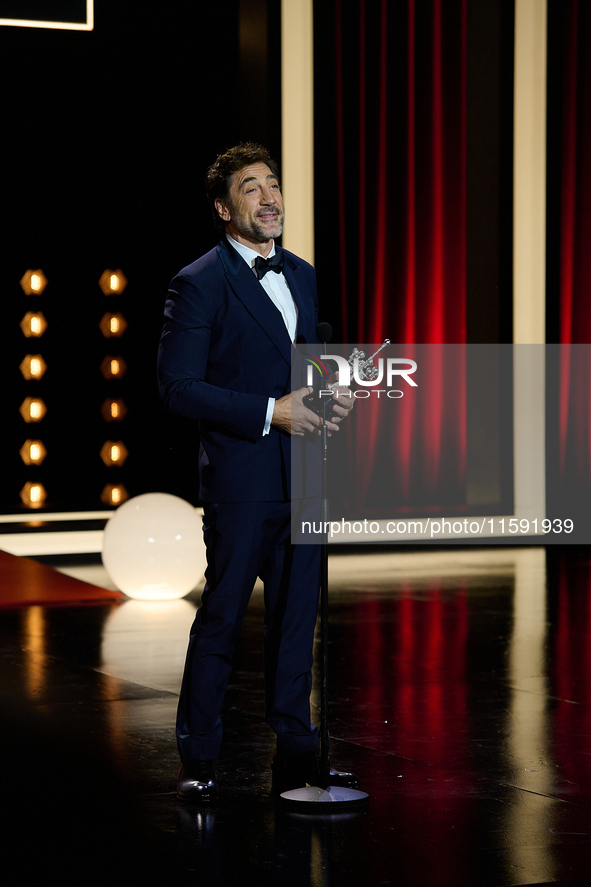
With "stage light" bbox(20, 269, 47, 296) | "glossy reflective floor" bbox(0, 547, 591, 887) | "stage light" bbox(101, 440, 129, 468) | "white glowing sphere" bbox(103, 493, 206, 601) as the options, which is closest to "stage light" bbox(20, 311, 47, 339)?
"stage light" bbox(20, 269, 47, 296)

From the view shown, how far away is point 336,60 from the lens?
7730 millimetres

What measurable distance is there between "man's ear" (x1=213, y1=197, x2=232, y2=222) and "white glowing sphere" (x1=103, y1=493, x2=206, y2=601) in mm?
2991

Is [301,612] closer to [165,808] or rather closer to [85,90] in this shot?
[165,808]

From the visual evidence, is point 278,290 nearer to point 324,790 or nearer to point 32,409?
point 324,790

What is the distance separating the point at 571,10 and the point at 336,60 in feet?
5.65

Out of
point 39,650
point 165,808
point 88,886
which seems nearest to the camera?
point 88,886

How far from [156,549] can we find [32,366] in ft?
10.7

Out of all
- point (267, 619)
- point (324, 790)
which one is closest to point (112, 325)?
point (267, 619)

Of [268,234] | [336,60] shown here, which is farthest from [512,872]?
[336,60]

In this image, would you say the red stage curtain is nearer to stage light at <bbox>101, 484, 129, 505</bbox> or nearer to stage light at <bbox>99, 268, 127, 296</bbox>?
stage light at <bbox>99, 268, 127, 296</bbox>

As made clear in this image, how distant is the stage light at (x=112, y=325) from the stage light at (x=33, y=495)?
1.13m

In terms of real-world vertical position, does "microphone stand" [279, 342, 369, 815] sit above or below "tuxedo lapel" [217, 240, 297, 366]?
below

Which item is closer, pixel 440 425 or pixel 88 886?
pixel 88 886

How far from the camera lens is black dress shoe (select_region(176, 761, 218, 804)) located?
2.55 m
